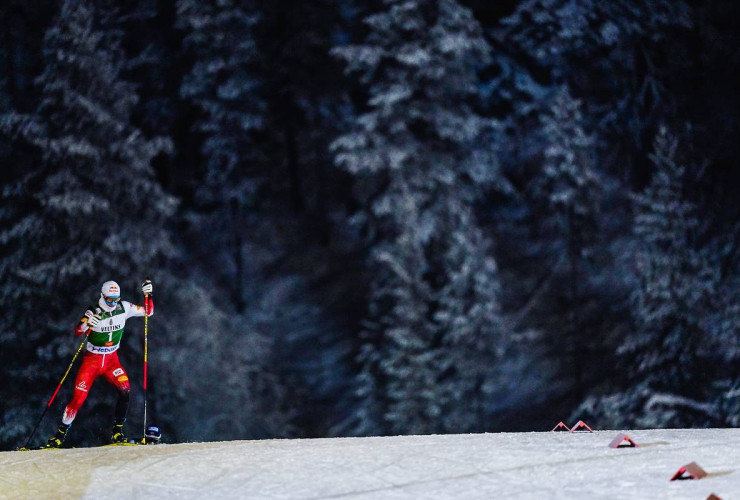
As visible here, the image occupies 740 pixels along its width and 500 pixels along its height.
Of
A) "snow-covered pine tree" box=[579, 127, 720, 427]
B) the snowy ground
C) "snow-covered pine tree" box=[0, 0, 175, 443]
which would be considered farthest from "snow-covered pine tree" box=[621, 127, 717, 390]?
the snowy ground

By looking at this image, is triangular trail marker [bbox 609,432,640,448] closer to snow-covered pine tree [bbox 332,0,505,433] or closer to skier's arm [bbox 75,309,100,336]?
skier's arm [bbox 75,309,100,336]

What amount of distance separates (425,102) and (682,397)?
30.5 ft

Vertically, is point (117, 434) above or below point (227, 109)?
above

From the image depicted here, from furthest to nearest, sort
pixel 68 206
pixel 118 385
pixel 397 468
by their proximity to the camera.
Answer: pixel 68 206 < pixel 118 385 < pixel 397 468

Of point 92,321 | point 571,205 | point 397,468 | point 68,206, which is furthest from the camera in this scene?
point 571,205

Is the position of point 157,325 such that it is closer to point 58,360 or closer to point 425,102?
point 58,360

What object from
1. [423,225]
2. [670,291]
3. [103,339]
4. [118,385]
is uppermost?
[103,339]

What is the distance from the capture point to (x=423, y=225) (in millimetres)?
23219

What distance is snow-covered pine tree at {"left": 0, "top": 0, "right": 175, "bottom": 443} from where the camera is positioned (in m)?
17.6

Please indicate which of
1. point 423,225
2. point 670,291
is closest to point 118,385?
point 670,291

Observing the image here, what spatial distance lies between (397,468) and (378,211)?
1521 centimetres

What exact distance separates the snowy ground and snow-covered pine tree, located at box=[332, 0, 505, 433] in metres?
12.2

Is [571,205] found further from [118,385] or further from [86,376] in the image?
[86,376]

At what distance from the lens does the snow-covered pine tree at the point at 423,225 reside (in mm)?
21859
